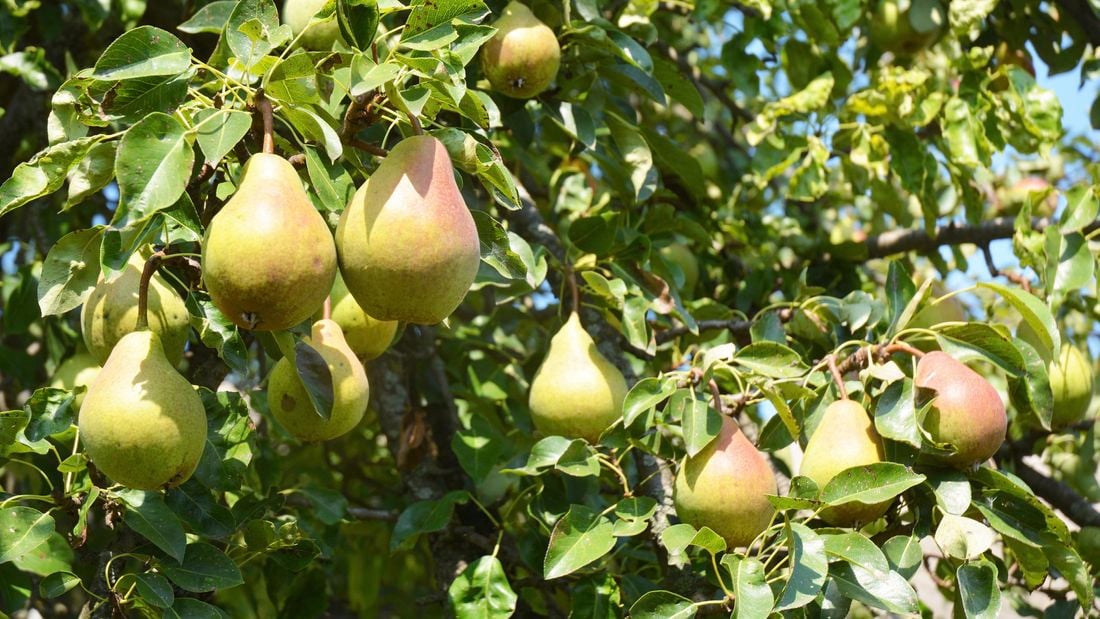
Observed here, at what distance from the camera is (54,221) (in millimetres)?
2725

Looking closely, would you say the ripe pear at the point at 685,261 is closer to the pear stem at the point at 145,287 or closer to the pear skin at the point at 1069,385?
the pear skin at the point at 1069,385

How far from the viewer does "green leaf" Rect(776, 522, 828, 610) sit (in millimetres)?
1371

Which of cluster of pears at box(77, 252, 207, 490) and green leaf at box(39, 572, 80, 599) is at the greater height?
cluster of pears at box(77, 252, 207, 490)

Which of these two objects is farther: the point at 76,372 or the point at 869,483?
the point at 76,372

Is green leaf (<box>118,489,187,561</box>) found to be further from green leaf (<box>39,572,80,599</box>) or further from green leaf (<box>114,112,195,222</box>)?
green leaf (<box>114,112,195,222</box>)

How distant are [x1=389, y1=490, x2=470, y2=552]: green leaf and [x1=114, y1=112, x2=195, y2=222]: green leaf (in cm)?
92

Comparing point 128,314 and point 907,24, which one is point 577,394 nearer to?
point 128,314

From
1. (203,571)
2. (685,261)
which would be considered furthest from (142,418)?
(685,261)

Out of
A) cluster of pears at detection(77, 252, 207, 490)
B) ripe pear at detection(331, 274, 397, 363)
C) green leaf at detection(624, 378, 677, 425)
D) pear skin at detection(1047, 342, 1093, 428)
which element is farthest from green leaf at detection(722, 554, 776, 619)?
pear skin at detection(1047, 342, 1093, 428)

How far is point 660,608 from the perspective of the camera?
1.56 m

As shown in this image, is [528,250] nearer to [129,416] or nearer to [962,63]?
[129,416]

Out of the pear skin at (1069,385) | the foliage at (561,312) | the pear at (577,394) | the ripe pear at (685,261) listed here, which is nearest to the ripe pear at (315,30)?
the foliage at (561,312)

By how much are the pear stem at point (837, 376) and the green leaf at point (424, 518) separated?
69 centimetres

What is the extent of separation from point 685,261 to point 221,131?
1.69 metres
